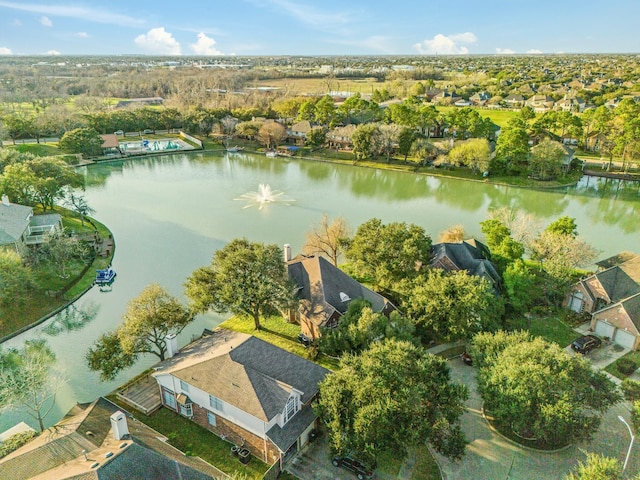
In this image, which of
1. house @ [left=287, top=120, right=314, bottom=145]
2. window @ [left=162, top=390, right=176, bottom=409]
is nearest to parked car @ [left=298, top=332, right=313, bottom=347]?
window @ [left=162, top=390, right=176, bottom=409]

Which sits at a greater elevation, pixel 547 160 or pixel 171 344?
pixel 547 160

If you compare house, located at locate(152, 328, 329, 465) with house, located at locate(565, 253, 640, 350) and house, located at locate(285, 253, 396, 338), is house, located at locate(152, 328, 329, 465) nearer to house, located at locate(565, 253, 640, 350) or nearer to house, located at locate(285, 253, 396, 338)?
house, located at locate(285, 253, 396, 338)

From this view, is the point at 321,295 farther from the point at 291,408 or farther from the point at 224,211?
the point at 224,211

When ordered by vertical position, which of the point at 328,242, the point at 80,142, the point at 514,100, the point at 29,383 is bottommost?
the point at 29,383

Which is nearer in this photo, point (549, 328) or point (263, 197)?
point (549, 328)

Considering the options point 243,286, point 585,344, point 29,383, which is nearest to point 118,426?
point 29,383

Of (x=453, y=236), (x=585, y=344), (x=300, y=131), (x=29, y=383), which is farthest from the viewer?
(x=300, y=131)

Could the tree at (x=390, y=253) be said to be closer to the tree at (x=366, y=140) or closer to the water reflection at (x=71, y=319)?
the water reflection at (x=71, y=319)
